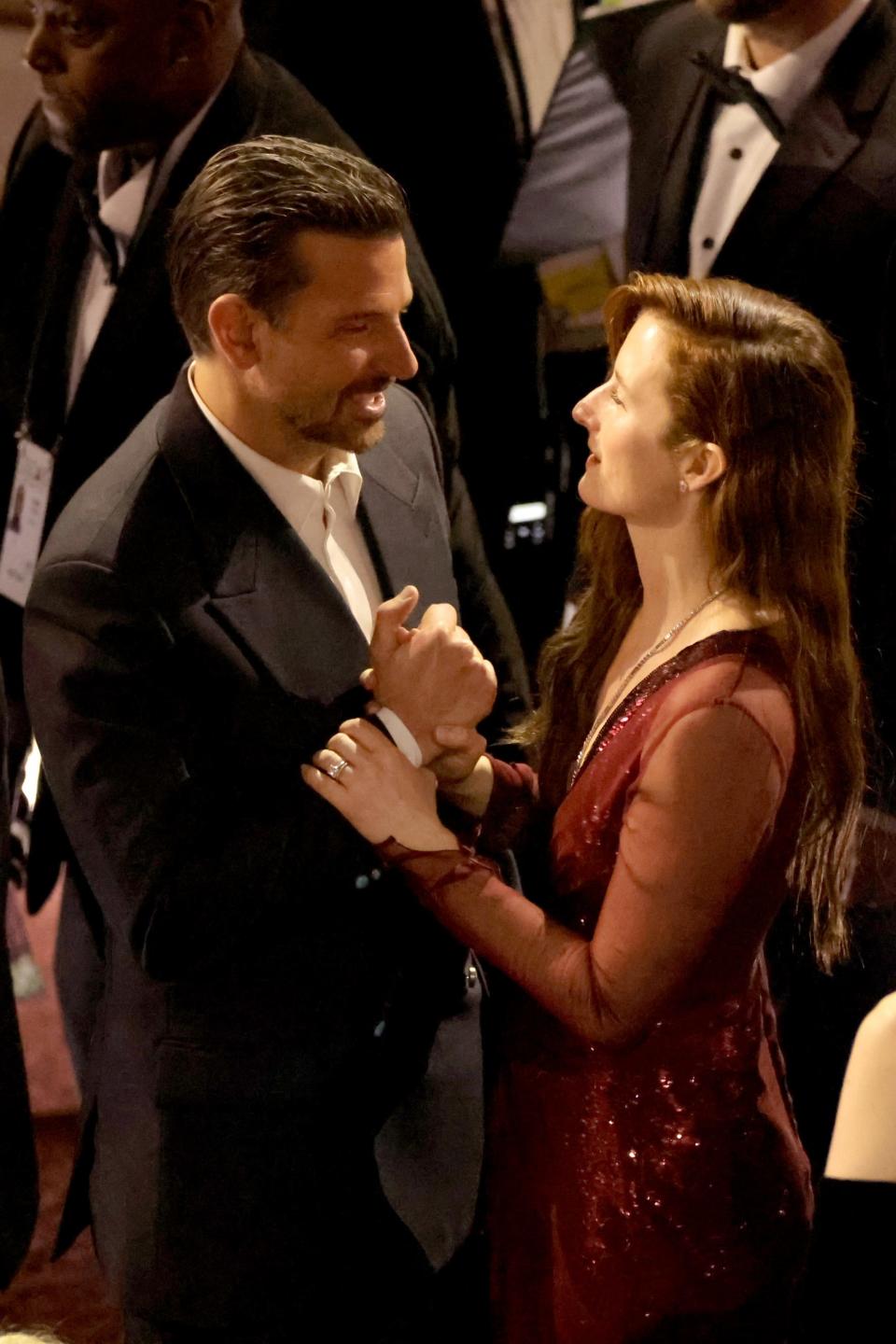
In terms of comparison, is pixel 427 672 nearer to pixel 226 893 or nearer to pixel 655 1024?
pixel 226 893

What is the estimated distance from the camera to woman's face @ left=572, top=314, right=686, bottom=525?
59.7 inches

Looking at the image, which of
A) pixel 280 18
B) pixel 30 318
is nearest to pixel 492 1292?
pixel 30 318

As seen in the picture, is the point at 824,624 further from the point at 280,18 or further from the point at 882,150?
the point at 280,18

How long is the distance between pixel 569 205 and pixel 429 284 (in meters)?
0.31

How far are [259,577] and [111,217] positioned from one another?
100 centimetres

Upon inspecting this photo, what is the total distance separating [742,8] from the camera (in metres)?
2.12

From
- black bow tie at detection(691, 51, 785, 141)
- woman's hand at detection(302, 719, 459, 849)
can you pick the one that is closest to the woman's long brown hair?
woman's hand at detection(302, 719, 459, 849)

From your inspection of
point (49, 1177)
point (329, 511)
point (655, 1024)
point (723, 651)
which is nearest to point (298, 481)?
point (329, 511)

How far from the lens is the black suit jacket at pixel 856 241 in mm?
2037

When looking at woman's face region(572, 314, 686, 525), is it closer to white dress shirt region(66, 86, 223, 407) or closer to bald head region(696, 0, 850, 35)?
bald head region(696, 0, 850, 35)

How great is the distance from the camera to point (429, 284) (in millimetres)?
2312

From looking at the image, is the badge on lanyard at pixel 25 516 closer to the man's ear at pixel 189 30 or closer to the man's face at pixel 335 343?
the man's ear at pixel 189 30

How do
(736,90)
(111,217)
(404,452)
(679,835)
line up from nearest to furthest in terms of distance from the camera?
1. (679,835)
2. (404,452)
3. (736,90)
4. (111,217)

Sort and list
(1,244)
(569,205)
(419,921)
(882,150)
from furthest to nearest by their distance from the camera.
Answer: (1,244), (569,205), (882,150), (419,921)
